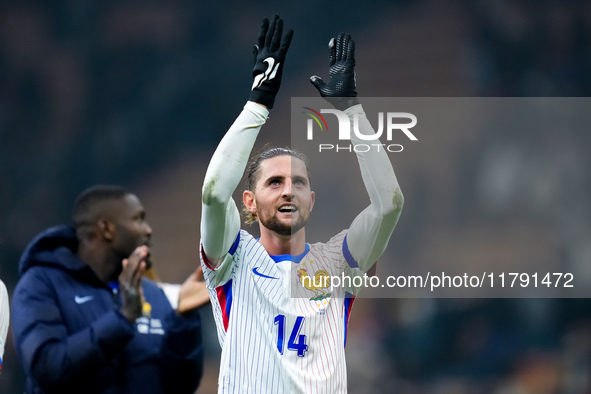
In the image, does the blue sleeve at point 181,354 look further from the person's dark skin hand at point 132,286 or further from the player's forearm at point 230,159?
the player's forearm at point 230,159

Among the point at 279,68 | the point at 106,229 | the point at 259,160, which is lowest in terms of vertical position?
the point at 106,229

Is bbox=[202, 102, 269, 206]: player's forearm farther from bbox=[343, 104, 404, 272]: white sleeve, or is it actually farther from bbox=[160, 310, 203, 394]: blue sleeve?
bbox=[160, 310, 203, 394]: blue sleeve

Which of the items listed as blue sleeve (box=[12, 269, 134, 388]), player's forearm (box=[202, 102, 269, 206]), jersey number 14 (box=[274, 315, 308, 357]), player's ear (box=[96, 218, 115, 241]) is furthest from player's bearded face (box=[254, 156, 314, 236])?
player's ear (box=[96, 218, 115, 241])

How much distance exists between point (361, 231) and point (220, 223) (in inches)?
27.8

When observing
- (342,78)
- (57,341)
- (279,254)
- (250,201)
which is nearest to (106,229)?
(57,341)

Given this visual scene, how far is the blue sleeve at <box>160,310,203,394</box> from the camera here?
4645mm

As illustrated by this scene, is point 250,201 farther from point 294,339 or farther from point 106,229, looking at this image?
point 106,229

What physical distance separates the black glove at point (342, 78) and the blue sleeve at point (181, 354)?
6.45 feet

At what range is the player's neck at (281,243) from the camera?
12.1ft

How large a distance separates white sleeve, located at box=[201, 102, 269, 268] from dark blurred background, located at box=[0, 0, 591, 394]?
3.52m

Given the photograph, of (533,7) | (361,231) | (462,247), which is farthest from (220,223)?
(533,7)

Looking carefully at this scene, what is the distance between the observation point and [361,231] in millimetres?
3527

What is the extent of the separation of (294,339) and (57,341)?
1612 mm

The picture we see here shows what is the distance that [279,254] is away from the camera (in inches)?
145
